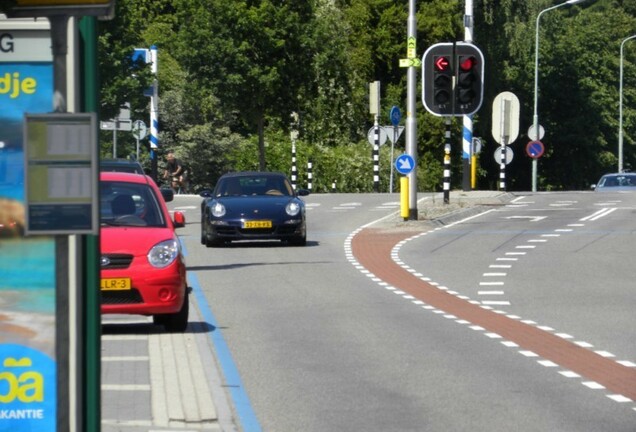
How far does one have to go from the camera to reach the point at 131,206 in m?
16.5

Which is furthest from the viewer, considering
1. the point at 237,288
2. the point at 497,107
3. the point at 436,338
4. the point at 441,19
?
the point at 441,19

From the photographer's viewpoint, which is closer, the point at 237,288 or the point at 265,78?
the point at 237,288

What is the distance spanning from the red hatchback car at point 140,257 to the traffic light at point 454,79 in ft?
64.3

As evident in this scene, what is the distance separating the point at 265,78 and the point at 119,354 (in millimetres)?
44820

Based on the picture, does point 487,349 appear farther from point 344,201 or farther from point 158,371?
point 344,201

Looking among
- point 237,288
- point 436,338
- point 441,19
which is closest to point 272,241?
point 237,288

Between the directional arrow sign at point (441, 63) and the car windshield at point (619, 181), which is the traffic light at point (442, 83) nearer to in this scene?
the directional arrow sign at point (441, 63)

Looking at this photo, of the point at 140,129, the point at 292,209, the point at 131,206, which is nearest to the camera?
the point at 131,206

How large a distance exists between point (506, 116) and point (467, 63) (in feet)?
61.4

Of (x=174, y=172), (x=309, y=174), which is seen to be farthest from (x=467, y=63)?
(x=309, y=174)

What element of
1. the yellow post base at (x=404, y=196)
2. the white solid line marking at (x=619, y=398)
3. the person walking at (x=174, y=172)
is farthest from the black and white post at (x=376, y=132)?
the white solid line marking at (x=619, y=398)

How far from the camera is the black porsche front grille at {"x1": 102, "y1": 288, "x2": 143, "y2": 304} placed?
15.6 metres

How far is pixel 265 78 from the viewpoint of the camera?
2304 inches

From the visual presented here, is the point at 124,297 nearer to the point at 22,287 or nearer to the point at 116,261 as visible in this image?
the point at 116,261
